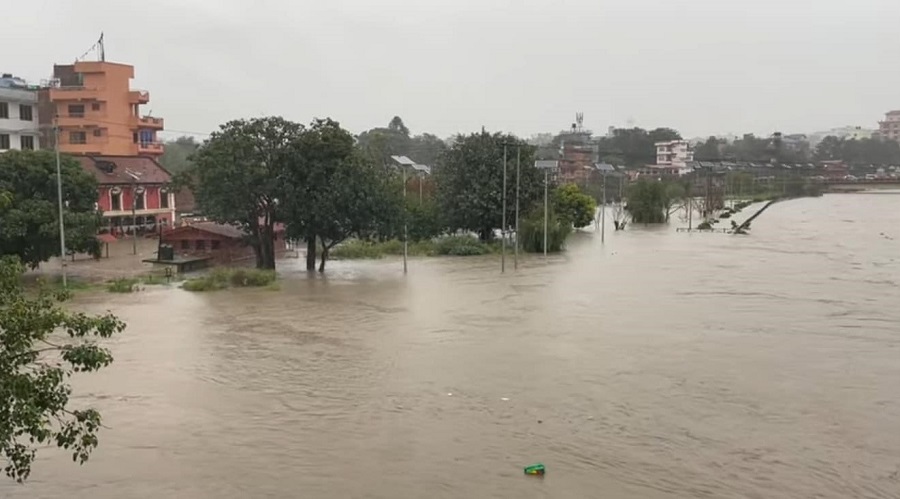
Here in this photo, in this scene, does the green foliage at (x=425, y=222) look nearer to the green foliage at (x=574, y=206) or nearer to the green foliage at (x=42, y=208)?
the green foliage at (x=574, y=206)

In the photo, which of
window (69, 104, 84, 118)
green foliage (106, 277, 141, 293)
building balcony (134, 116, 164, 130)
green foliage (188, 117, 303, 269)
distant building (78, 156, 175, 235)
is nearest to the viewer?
green foliage (106, 277, 141, 293)

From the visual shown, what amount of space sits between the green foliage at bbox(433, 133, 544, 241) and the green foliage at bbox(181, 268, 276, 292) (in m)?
12.4

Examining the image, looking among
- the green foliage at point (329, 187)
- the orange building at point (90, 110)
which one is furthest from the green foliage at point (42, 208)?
the orange building at point (90, 110)

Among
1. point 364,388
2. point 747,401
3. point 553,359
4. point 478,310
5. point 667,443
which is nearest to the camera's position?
point 667,443

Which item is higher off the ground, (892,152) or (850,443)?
(892,152)

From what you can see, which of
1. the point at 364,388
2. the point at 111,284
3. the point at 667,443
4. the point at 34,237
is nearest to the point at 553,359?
the point at 364,388

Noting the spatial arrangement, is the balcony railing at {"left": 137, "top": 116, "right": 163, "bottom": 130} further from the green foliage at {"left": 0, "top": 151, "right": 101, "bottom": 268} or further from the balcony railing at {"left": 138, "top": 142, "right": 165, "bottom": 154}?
the green foliage at {"left": 0, "top": 151, "right": 101, "bottom": 268}

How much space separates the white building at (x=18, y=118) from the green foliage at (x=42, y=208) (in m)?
15.5

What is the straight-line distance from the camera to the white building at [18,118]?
127 ft

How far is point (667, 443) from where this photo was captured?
10273 millimetres

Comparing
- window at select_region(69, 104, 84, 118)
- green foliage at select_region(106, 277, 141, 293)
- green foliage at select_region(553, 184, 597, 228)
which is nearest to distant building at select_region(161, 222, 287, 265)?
green foliage at select_region(106, 277, 141, 293)

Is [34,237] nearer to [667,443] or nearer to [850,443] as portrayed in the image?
[667,443]

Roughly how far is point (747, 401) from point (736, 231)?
34376 mm

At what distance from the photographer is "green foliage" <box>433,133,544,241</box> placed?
34.9 metres
